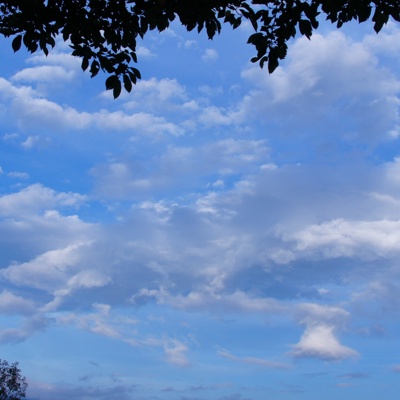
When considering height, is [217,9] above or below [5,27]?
above

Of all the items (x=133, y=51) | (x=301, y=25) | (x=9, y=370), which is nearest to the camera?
(x=301, y=25)

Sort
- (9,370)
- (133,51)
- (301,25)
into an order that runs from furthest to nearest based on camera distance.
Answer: (9,370), (133,51), (301,25)

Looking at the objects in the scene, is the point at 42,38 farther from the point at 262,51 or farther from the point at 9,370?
the point at 9,370

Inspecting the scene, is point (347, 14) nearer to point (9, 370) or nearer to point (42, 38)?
point (42, 38)

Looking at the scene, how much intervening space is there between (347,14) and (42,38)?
6356mm

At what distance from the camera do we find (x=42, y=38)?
11.7 m

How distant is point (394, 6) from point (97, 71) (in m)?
6.21

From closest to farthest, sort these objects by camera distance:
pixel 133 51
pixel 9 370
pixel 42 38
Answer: pixel 42 38, pixel 133 51, pixel 9 370

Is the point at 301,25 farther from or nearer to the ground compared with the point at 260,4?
nearer to the ground

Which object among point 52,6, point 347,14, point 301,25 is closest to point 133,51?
point 52,6

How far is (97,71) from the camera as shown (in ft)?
38.9

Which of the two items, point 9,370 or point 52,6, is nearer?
point 52,6

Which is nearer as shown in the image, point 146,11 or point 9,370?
point 146,11

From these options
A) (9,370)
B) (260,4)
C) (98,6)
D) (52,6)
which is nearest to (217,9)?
(260,4)
